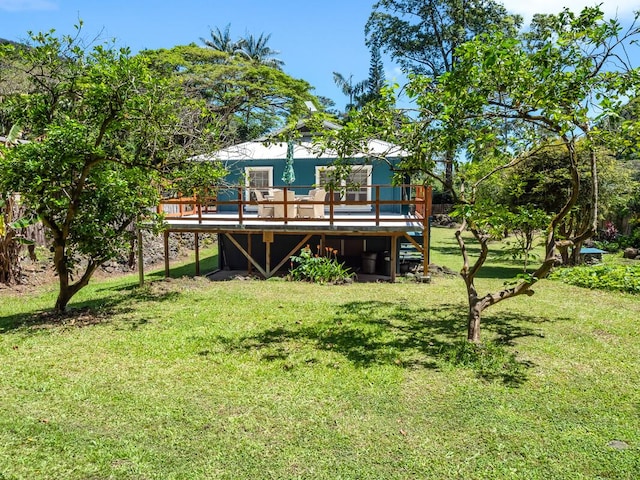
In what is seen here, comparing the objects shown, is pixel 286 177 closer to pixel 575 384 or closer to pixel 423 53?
pixel 575 384

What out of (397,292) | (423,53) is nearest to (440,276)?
(397,292)

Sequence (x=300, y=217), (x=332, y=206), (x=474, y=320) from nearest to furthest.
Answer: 1. (x=474, y=320)
2. (x=332, y=206)
3. (x=300, y=217)

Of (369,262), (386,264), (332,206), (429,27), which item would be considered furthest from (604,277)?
(429,27)

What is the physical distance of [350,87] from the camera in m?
49.5

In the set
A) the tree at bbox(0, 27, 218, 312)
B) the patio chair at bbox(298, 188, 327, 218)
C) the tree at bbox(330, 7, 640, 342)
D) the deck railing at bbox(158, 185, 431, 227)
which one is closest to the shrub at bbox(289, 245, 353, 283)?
the deck railing at bbox(158, 185, 431, 227)

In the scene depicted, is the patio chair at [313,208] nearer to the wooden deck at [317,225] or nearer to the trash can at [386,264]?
the wooden deck at [317,225]

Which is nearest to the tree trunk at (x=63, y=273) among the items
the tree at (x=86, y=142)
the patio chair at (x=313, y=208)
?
the tree at (x=86, y=142)

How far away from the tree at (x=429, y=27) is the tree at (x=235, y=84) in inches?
458

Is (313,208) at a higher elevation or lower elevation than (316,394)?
higher

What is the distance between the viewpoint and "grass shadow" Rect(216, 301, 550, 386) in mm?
5797

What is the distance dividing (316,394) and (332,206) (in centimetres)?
699

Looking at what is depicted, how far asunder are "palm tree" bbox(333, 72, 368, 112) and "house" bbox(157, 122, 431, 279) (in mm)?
32419

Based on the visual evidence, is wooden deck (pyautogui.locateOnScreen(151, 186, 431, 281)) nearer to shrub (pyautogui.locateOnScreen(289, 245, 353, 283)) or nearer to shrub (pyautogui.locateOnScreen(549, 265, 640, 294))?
shrub (pyautogui.locateOnScreen(289, 245, 353, 283))

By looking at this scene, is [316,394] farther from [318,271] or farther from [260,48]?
[260,48]
